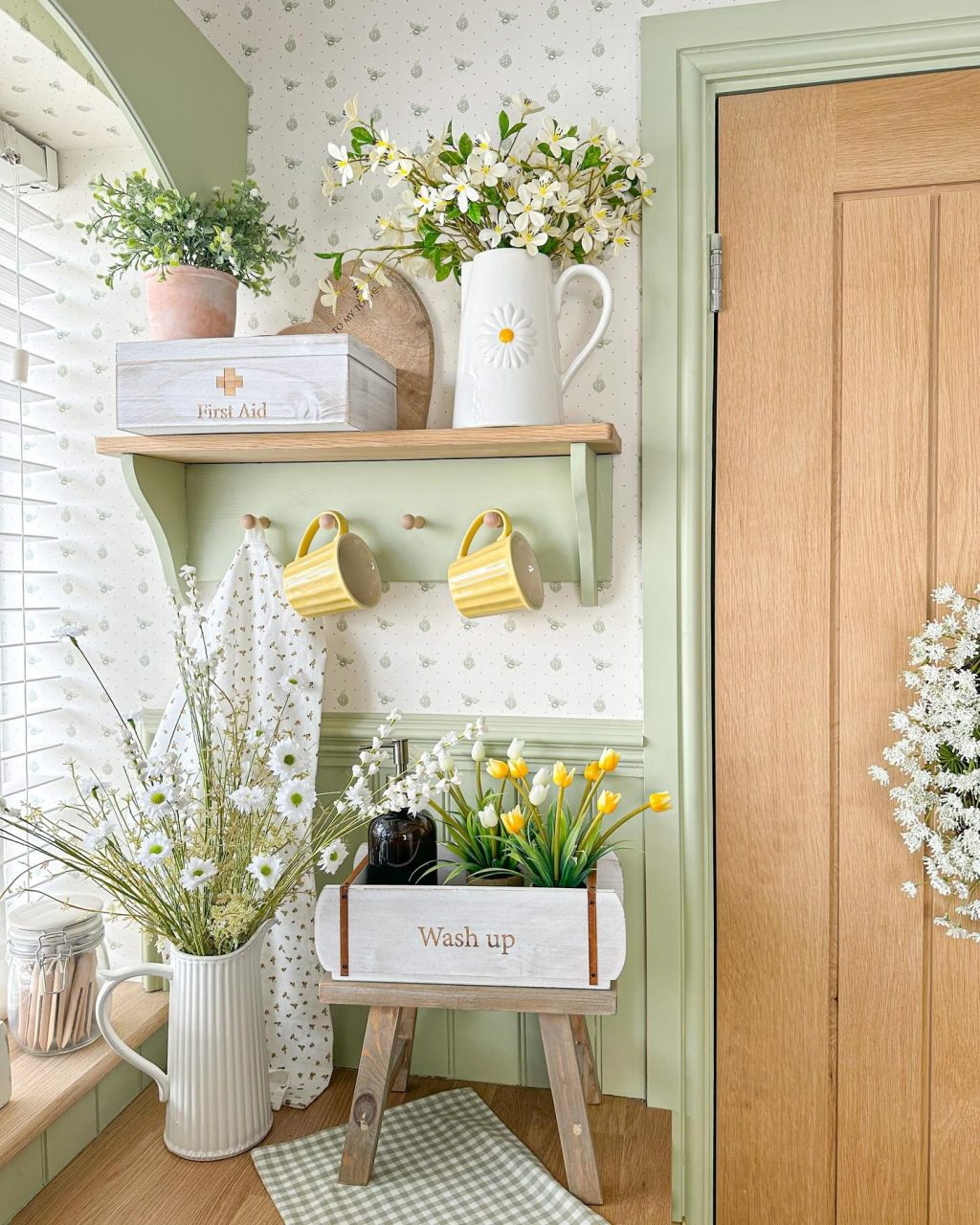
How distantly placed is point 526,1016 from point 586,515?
2.31 feet

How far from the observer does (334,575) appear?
1221 mm

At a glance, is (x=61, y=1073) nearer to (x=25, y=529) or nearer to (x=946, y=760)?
(x=25, y=529)

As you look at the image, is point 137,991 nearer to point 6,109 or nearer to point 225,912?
point 225,912

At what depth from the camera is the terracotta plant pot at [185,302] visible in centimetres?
117

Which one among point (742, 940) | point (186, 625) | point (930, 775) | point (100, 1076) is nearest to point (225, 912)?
point (100, 1076)

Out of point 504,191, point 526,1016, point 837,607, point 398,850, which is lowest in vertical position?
point 526,1016

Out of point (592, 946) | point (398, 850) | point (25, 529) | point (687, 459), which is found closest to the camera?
point (592, 946)

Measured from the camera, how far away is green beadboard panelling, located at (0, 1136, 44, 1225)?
3.47 ft

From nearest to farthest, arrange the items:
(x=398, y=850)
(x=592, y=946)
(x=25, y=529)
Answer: (x=592, y=946) < (x=398, y=850) < (x=25, y=529)

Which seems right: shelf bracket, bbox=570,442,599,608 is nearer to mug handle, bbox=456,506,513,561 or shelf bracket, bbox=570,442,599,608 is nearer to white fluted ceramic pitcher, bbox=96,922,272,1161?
mug handle, bbox=456,506,513,561

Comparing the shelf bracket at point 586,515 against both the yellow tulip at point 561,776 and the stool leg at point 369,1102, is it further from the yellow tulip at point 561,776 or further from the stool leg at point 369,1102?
the stool leg at point 369,1102

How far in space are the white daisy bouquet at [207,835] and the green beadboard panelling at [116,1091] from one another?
224mm

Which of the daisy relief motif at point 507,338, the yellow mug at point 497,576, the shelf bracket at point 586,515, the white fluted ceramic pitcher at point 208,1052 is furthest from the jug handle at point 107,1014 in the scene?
the daisy relief motif at point 507,338

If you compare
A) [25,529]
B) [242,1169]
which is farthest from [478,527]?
[242,1169]
